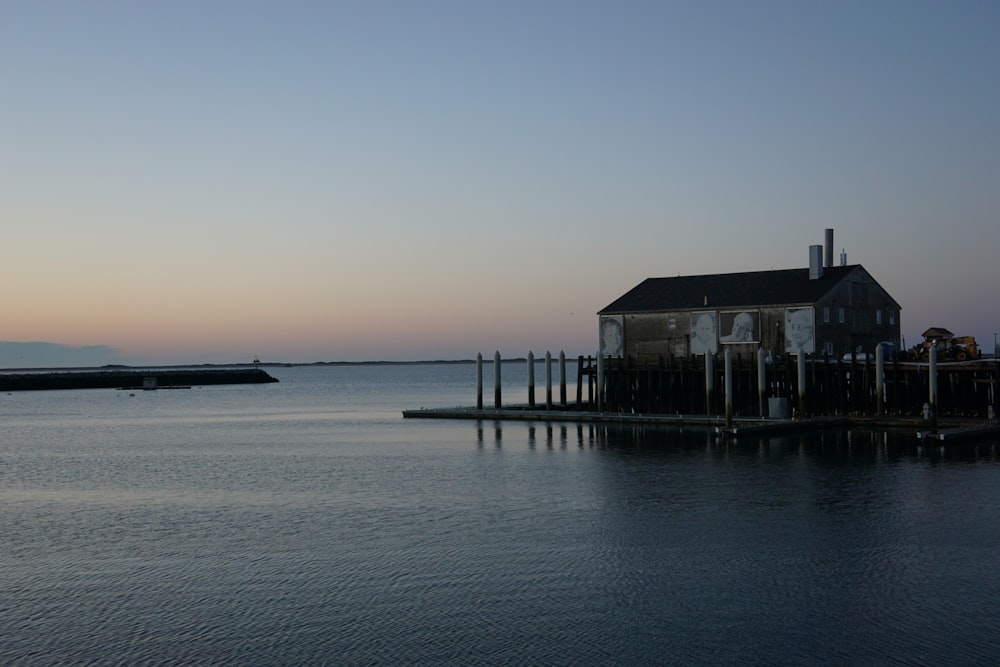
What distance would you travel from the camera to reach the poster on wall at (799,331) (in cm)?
5250

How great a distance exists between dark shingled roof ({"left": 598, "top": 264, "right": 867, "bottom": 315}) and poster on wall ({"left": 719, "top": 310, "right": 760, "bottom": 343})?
0.53 m

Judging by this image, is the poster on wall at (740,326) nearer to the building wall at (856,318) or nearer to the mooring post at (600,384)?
the building wall at (856,318)

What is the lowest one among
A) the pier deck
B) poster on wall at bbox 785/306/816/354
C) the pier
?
the pier deck

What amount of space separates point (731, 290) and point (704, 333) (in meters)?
3.13

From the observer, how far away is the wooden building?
53281mm

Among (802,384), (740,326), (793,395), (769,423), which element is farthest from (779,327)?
(769,423)

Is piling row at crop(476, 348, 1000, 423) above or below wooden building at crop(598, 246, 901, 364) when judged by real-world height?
below

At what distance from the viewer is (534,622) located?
15.5 meters

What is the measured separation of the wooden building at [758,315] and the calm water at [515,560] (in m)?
14.1

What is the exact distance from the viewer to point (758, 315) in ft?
179

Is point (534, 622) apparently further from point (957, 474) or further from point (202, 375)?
point (202, 375)

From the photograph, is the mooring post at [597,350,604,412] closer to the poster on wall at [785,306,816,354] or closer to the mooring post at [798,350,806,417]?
the poster on wall at [785,306,816,354]

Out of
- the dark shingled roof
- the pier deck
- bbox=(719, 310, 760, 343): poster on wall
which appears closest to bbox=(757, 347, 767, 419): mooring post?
the pier deck

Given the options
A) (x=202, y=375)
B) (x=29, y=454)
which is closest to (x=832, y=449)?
(x=29, y=454)
